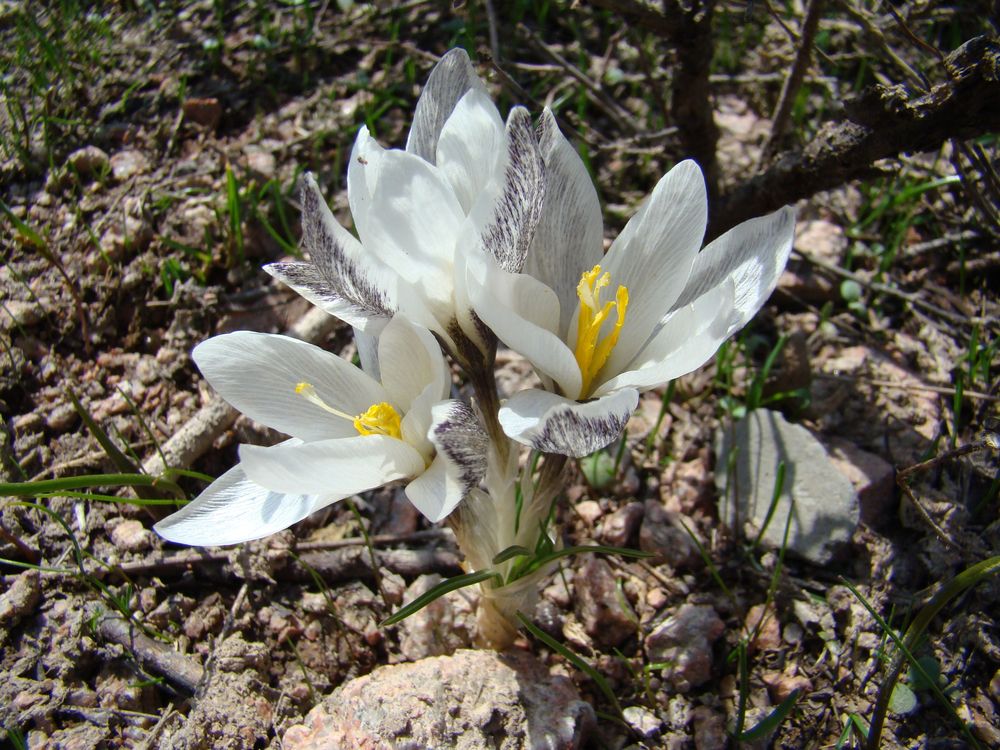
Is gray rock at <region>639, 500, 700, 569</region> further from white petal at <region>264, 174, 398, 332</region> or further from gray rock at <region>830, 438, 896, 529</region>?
white petal at <region>264, 174, 398, 332</region>

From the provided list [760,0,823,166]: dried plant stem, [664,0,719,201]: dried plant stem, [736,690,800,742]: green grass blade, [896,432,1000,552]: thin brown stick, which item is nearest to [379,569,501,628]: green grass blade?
[736,690,800,742]: green grass blade

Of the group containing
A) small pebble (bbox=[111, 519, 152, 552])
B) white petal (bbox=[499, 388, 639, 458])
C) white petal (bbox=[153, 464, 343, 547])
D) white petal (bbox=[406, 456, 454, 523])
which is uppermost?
white petal (bbox=[499, 388, 639, 458])

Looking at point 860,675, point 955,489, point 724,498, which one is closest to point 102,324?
point 724,498

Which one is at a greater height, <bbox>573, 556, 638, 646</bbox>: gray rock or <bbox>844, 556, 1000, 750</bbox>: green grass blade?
<bbox>844, 556, 1000, 750</bbox>: green grass blade

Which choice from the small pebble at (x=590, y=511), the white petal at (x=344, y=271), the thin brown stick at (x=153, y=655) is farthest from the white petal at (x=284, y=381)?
the small pebble at (x=590, y=511)

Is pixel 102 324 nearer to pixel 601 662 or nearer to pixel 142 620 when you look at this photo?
pixel 142 620

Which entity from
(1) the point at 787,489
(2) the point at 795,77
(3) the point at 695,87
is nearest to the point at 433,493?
(1) the point at 787,489

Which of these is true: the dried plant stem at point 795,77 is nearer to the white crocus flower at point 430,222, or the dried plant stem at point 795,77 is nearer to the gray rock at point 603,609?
the white crocus flower at point 430,222
